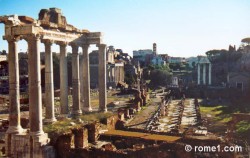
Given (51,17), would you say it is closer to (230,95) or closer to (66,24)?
(66,24)

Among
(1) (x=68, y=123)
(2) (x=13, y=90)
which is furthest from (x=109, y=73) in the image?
(2) (x=13, y=90)

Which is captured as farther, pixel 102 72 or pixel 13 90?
pixel 102 72

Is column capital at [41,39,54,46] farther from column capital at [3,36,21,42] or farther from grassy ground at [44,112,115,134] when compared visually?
grassy ground at [44,112,115,134]

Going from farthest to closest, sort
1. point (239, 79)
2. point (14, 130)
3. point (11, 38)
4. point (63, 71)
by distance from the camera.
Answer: point (239, 79) → point (63, 71) → point (14, 130) → point (11, 38)

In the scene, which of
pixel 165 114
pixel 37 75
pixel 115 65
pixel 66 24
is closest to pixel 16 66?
pixel 37 75

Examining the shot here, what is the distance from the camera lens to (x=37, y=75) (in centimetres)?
1411

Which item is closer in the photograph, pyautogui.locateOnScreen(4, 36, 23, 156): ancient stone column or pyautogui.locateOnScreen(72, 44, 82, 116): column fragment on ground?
pyautogui.locateOnScreen(4, 36, 23, 156): ancient stone column

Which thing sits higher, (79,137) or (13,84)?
(13,84)

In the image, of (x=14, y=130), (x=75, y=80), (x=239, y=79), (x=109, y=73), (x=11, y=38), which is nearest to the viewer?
(x=11, y=38)

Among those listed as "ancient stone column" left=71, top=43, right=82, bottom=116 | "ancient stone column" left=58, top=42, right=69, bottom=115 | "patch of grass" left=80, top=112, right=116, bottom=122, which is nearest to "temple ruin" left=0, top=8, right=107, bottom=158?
"ancient stone column" left=58, top=42, right=69, bottom=115

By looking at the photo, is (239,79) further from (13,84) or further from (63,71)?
(13,84)

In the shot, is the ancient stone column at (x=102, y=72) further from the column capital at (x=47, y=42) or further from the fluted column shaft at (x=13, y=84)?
the fluted column shaft at (x=13, y=84)

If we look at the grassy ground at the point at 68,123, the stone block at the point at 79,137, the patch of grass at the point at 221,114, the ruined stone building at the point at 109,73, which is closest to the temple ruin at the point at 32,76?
the grassy ground at the point at 68,123

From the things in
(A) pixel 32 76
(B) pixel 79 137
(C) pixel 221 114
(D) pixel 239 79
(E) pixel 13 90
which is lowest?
(C) pixel 221 114
